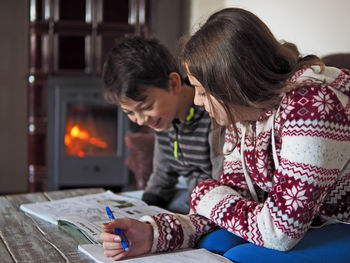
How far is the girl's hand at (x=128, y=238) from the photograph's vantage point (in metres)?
1.03

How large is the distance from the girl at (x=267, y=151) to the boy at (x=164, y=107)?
0.46m

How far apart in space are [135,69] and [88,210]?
1.56ft

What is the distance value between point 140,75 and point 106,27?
200 cm

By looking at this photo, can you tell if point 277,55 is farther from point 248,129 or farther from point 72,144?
point 72,144

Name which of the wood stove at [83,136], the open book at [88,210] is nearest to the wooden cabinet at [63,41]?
the wood stove at [83,136]

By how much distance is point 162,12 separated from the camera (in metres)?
3.58

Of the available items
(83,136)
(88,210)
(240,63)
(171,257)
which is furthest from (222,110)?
(83,136)

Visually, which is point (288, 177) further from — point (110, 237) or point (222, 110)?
point (110, 237)

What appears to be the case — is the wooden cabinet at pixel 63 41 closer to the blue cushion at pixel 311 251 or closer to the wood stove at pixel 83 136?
the wood stove at pixel 83 136

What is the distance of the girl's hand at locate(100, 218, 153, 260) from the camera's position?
103 cm

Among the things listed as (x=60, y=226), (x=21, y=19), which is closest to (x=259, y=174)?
(x=60, y=226)

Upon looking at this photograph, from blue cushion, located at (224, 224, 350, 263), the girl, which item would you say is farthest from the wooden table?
blue cushion, located at (224, 224, 350, 263)

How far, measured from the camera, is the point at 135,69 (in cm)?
163

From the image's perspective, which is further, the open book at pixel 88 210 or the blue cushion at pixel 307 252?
the open book at pixel 88 210
